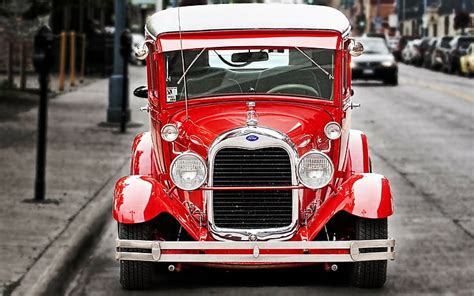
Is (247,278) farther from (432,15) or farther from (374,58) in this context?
(432,15)

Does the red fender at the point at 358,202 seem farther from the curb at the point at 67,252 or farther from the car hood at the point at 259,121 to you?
the curb at the point at 67,252

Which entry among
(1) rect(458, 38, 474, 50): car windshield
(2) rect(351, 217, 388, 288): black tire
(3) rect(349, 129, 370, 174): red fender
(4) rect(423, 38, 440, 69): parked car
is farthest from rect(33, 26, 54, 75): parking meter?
(4) rect(423, 38, 440, 69): parked car

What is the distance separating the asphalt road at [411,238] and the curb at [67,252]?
0.11m

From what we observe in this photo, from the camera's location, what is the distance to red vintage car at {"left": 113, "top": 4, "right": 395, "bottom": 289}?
890 cm

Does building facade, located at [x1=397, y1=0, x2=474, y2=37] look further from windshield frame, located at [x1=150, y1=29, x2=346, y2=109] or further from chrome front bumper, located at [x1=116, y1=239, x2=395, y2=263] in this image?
chrome front bumper, located at [x1=116, y1=239, x2=395, y2=263]

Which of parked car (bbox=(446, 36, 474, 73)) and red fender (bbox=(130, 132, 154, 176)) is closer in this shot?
red fender (bbox=(130, 132, 154, 176))

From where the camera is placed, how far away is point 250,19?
10070 mm

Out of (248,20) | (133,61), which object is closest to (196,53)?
(248,20)

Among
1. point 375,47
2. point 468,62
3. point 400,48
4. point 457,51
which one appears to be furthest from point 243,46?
point 400,48

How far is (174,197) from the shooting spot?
9.31 meters

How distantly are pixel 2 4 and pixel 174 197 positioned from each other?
21454 millimetres

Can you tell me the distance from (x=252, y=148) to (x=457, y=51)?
4730cm

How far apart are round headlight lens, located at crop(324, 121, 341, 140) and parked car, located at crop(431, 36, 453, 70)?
4913cm

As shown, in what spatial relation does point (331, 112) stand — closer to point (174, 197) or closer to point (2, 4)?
point (174, 197)
